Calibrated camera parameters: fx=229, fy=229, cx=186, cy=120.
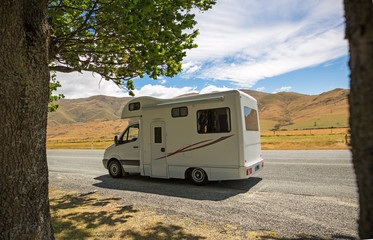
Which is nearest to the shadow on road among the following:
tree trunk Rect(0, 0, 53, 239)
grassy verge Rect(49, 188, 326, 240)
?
grassy verge Rect(49, 188, 326, 240)

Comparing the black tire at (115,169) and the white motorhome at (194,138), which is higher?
the white motorhome at (194,138)

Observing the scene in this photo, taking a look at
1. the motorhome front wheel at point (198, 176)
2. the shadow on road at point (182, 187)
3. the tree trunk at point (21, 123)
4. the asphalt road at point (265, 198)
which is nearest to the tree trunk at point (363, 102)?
the asphalt road at point (265, 198)

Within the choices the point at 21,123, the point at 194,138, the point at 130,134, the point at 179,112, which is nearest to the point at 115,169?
the point at 130,134

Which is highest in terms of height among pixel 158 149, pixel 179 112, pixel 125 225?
pixel 179 112

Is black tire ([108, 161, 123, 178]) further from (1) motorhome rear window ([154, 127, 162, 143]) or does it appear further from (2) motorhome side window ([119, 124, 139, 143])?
(1) motorhome rear window ([154, 127, 162, 143])

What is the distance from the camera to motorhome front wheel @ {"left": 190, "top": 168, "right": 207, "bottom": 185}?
286 inches

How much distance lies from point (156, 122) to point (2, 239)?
18.2 feet

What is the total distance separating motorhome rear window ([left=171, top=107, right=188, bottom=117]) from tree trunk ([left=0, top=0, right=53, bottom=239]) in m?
4.74

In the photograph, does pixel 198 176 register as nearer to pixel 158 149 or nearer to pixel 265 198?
pixel 158 149

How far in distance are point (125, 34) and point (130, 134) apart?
4.35m

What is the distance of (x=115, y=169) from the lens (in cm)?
931

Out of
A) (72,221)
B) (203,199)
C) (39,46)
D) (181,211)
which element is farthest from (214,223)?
(39,46)

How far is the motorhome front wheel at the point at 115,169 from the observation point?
30.2 ft

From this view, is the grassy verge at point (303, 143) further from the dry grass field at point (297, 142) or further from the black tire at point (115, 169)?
the black tire at point (115, 169)
